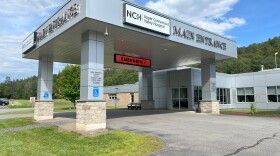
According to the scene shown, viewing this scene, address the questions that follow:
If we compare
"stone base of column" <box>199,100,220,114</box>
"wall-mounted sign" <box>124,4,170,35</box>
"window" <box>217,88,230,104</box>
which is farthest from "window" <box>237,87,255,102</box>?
"wall-mounted sign" <box>124,4,170,35</box>

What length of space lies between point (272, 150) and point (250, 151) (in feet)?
2.68

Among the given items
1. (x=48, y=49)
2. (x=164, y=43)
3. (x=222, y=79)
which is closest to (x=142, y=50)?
(x=164, y=43)

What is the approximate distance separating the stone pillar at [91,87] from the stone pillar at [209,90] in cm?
1349

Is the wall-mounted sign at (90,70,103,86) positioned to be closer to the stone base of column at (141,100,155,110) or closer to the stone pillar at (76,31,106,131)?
the stone pillar at (76,31,106,131)

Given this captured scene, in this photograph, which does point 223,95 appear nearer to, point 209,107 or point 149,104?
point 149,104

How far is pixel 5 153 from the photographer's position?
9.64 meters

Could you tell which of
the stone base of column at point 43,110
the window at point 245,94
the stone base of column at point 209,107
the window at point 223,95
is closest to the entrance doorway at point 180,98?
the window at point 223,95

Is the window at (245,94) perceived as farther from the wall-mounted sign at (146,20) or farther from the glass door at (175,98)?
the wall-mounted sign at (146,20)

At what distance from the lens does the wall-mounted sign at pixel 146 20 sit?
1436 cm

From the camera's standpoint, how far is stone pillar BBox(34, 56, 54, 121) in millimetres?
20234

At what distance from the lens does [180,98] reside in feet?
105

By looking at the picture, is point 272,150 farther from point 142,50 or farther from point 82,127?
point 142,50

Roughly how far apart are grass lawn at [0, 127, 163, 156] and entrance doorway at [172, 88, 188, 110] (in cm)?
2053

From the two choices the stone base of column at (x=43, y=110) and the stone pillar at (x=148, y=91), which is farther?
the stone pillar at (x=148, y=91)
